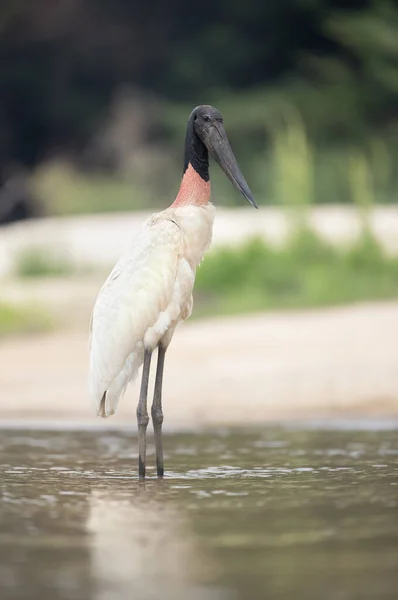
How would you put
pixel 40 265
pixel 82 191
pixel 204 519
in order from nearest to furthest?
pixel 204 519
pixel 40 265
pixel 82 191

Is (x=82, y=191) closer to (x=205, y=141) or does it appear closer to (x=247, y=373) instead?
(x=247, y=373)

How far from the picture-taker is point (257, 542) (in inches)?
211

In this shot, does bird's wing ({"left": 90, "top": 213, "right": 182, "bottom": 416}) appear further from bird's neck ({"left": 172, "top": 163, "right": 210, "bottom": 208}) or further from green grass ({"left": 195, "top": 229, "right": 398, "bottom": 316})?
green grass ({"left": 195, "top": 229, "right": 398, "bottom": 316})

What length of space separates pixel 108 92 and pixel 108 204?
444 cm

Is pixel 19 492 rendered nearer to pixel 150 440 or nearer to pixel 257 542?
pixel 257 542

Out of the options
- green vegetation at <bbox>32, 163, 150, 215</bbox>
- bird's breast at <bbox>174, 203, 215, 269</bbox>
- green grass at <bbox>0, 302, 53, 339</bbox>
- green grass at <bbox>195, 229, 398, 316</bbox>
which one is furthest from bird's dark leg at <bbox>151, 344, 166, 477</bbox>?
green vegetation at <bbox>32, 163, 150, 215</bbox>

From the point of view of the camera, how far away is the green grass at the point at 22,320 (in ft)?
43.0

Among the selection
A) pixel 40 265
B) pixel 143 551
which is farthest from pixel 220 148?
pixel 40 265

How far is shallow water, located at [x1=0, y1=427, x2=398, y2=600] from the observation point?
464 cm

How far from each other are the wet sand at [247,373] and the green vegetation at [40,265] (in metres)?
3.62

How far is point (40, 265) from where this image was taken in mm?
16203

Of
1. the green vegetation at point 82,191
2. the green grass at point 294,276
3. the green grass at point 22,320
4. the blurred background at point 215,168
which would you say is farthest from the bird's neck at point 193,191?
the green vegetation at point 82,191

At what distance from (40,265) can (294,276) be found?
312 centimetres

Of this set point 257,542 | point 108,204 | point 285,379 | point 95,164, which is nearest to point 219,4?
point 95,164
